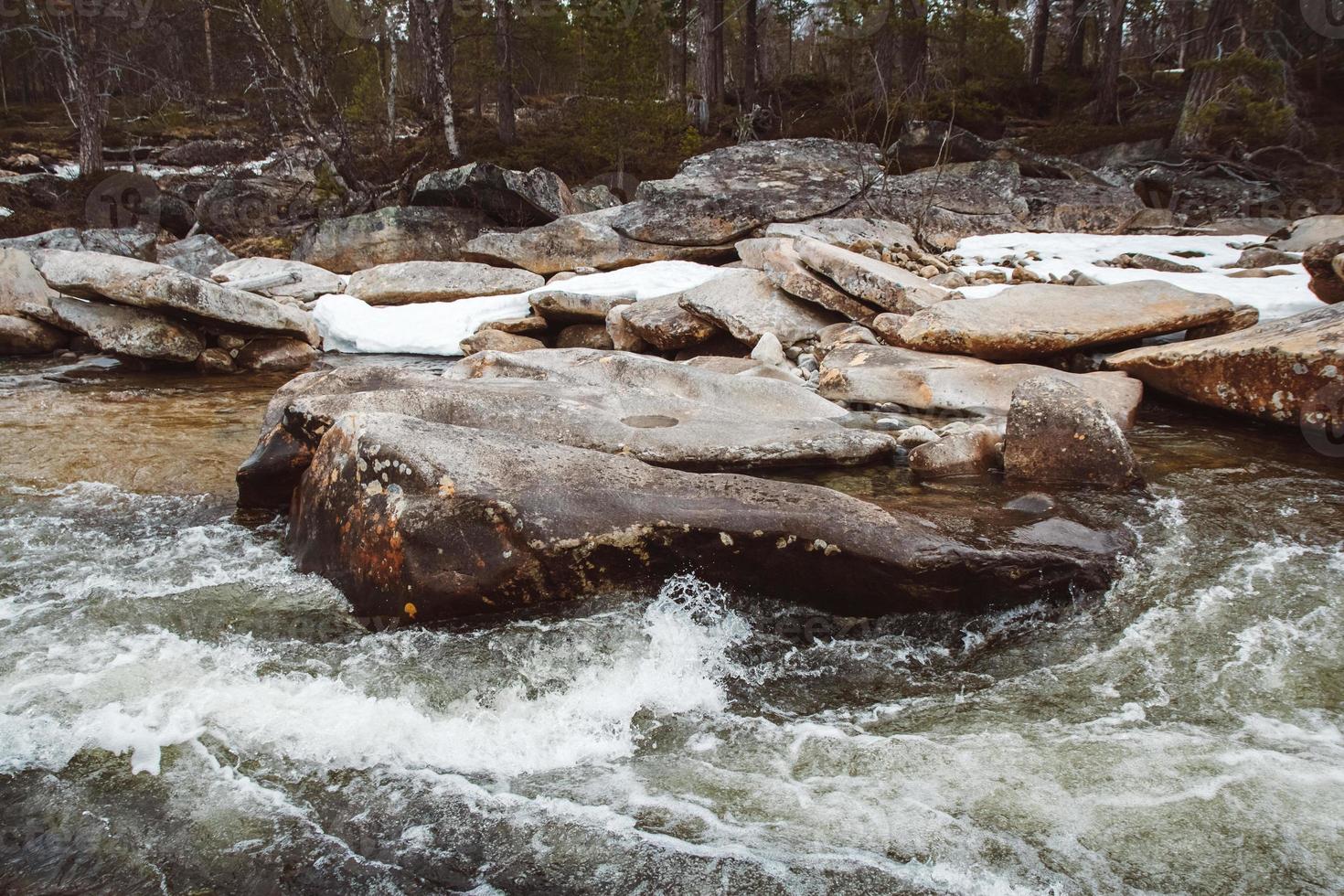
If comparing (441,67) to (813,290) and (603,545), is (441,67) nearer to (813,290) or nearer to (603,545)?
(813,290)

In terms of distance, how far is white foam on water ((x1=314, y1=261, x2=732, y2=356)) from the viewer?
927cm

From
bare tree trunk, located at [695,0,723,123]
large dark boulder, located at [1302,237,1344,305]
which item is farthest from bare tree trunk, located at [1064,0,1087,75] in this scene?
large dark boulder, located at [1302,237,1344,305]

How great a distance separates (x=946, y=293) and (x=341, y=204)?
11945 mm

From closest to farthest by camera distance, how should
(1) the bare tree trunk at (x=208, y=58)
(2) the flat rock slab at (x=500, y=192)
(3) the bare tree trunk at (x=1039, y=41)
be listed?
(2) the flat rock slab at (x=500, y=192), (3) the bare tree trunk at (x=1039, y=41), (1) the bare tree trunk at (x=208, y=58)

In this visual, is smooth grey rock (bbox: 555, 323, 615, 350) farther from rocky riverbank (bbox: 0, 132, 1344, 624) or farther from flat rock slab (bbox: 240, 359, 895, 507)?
flat rock slab (bbox: 240, 359, 895, 507)

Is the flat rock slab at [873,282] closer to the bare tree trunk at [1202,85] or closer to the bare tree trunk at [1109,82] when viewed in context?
the bare tree trunk at [1202,85]

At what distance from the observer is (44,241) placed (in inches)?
536

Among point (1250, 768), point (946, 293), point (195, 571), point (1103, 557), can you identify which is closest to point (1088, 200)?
point (946, 293)

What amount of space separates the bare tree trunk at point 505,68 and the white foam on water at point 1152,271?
9792mm

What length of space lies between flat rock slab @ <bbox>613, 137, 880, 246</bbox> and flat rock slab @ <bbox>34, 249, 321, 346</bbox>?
5631 mm

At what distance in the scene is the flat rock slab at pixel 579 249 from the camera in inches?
469

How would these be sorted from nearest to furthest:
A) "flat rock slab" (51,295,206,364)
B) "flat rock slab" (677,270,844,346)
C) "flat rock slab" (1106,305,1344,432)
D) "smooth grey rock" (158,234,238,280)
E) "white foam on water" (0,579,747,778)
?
"white foam on water" (0,579,747,778) < "flat rock slab" (1106,305,1344,432) < "flat rock slab" (677,270,844,346) < "flat rock slab" (51,295,206,364) < "smooth grey rock" (158,234,238,280)

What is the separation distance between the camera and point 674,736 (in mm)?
2547

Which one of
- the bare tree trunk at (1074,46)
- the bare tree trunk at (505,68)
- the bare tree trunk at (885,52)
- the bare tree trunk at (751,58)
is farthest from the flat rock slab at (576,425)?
the bare tree trunk at (1074,46)
